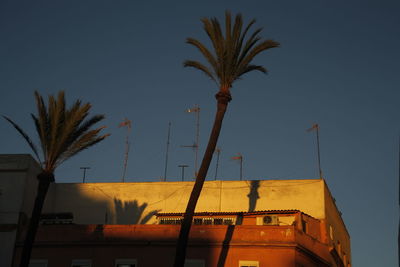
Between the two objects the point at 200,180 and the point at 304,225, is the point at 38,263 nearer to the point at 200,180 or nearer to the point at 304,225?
the point at 200,180

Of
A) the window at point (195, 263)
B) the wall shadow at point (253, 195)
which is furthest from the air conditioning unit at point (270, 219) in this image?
the window at point (195, 263)

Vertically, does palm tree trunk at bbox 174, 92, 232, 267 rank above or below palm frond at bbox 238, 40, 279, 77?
below

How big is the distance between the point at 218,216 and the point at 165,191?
6.46 m

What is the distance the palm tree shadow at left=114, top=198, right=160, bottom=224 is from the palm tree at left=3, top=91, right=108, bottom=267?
12.5 m

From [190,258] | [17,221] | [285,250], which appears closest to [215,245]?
[190,258]

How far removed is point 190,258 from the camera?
37.0 meters

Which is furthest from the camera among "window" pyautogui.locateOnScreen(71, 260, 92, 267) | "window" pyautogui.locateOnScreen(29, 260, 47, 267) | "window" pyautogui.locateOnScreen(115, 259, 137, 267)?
"window" pyautogui.locateOnScreen(29, 260, 47, 267)

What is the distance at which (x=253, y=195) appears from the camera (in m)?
46.2

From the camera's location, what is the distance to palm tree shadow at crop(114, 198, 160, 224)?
4744 centimetres

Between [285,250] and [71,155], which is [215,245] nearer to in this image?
[285,250]

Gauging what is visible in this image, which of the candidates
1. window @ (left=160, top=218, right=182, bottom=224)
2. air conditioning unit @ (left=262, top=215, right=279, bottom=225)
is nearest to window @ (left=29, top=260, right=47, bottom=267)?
window @ (left=160, top=218, right=182, bottom=224)

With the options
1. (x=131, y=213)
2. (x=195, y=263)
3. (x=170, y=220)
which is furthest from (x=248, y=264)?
(x=131, y=213)

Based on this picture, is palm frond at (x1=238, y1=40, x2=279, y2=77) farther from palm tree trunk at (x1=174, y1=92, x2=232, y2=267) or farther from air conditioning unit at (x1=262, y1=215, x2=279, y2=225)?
air conditioning unit at (x1=262, y1=215, x2=279, y2=225)

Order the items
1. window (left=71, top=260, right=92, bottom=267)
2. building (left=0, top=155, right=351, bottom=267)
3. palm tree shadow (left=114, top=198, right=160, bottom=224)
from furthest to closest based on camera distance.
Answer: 1. palm tree shadow (left=114, top=198, right=160, bottom=224)
2. window (left=71, top=260, right=92, bottom=267)
3. building (left=0, top=155, right=351, bottom=267)
